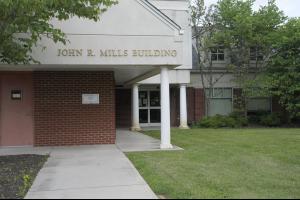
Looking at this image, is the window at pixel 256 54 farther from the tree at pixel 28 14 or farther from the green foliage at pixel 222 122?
the tree at pixel 28 14

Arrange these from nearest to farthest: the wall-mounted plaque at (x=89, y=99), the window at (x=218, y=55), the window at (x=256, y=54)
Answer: the wall-mounted plaque at (x=89, y=99) < the window at (x=256, y=54) < the window at (x=218, y=55)

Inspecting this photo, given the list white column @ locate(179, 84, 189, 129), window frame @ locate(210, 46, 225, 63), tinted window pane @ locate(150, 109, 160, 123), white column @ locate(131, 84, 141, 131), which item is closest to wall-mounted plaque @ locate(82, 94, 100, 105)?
white column @ locate(131, 84, 141, 131)

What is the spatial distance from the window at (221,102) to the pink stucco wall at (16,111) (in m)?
15.9

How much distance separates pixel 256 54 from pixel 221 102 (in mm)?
3700

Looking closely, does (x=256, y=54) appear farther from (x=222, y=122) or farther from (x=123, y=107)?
(x=123, y=107)

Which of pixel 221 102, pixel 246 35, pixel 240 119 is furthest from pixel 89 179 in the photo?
pixel 221 102

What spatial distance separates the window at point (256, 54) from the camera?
1139 inches

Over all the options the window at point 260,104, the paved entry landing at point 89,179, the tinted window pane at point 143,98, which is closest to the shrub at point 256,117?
the window at point 260,104

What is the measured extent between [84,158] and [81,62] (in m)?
3.13

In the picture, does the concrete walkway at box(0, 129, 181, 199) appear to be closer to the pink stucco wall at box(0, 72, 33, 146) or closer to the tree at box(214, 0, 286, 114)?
the pink stucco wall at box(0, 72, 33, 146)

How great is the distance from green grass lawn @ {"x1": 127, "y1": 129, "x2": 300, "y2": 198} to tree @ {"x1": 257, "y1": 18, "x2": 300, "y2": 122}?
12530mm

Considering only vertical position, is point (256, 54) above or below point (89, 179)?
above

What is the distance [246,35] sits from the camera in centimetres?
2753

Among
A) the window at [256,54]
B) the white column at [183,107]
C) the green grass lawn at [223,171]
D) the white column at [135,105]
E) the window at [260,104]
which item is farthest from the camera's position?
the window at [260,104]
